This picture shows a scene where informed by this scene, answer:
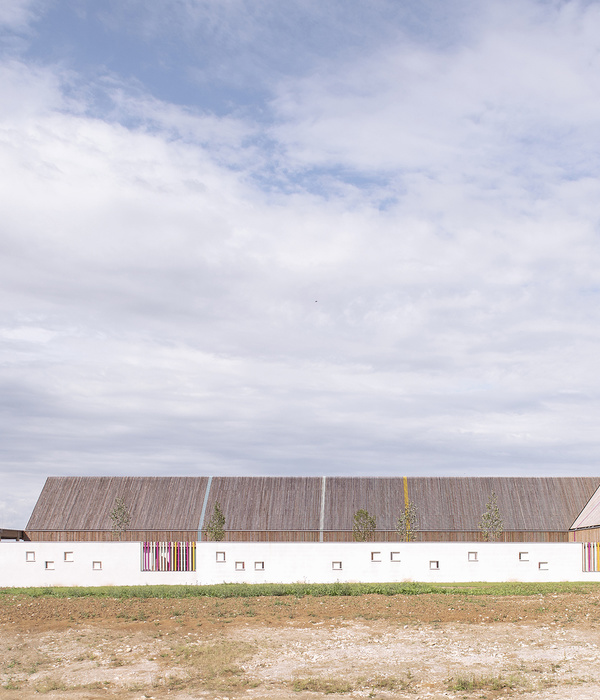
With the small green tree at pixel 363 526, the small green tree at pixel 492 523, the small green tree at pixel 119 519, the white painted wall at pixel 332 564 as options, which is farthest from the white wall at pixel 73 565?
the small green tree at pixel 492 523

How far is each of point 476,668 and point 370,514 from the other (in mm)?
38963

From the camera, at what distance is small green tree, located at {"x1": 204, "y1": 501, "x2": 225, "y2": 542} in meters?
49.8

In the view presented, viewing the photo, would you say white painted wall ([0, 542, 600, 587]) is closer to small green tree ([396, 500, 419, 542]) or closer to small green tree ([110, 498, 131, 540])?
small green tree ([396, 500, 419, 542])

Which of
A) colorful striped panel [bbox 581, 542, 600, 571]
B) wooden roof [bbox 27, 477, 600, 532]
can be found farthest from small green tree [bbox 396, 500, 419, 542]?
colorful striped panel [bbox 581, 542, 600, 571]

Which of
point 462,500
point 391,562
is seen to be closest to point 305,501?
point 462,500

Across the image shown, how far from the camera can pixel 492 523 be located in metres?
50.5

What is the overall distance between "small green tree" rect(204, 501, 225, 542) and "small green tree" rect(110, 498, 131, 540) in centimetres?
578

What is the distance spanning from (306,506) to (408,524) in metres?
7.43

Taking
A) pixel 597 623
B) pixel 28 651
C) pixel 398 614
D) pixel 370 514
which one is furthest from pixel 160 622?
pixel 370 514

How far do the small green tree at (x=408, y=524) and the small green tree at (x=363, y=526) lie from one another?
2394 millimetres

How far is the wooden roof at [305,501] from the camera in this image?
5341 cm

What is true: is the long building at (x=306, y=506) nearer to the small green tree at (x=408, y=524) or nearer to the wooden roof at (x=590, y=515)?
the wooden roof at (x=590, y=515)

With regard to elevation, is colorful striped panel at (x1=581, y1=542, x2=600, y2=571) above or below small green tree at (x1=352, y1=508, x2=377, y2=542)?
below

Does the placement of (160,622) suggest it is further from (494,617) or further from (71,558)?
(71,558)
